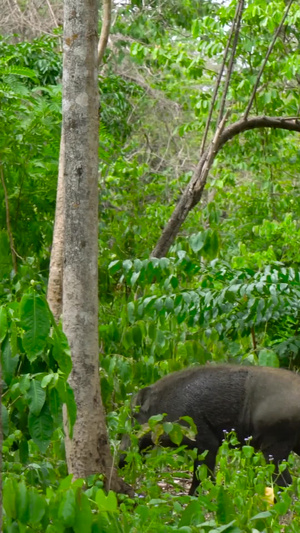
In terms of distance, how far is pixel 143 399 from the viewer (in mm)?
6352

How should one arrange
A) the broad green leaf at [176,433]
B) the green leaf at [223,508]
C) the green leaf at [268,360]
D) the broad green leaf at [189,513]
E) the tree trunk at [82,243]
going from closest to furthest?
the broad green leaf at [189,513] < the green leaf at [223,508] < the broad green leaf at [176,433] < the tree trunk at [82,243] < the green leaf at [268,360]

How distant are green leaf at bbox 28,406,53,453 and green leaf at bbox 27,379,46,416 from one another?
39mm

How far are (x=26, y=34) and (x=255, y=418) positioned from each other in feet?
40.5

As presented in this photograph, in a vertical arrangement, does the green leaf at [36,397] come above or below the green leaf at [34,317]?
below

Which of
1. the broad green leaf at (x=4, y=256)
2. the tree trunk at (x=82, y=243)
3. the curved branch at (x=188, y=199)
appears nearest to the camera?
the tree trunk at (x=82, y=243)

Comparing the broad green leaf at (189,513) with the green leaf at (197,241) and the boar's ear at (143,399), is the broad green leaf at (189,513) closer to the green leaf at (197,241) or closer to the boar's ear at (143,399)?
the boar's ear at (143,399)

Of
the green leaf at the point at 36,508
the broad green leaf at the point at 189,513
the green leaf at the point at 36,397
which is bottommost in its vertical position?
the broad green leaf at the point at 189,513

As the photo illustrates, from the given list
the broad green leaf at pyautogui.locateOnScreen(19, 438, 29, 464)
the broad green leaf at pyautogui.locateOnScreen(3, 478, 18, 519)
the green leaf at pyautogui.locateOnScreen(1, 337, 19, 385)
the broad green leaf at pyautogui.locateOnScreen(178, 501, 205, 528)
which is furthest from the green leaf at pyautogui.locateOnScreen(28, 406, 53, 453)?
the broad green leaf at pyautogui.locateOnScreen(19, 438, 29, 464)

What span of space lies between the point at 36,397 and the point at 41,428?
13 cm

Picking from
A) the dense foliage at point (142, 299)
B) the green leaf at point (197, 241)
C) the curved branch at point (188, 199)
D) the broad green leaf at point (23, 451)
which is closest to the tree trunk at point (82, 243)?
the dense foliage at point (142, 299)

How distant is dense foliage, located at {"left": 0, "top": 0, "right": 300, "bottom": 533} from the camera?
351 cm

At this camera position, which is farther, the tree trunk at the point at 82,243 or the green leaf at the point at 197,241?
the green leaf at the point at 197,241

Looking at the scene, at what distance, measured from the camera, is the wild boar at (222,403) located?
19.7 feet

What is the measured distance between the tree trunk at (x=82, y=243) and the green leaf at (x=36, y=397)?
1144 mm
